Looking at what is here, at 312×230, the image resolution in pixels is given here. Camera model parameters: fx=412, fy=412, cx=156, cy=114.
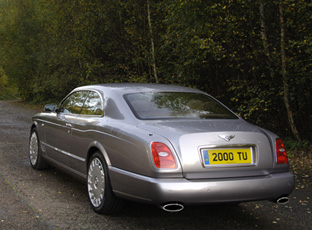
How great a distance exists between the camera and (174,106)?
480 cm

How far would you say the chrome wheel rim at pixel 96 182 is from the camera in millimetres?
4629

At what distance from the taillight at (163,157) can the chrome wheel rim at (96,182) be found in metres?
0.97

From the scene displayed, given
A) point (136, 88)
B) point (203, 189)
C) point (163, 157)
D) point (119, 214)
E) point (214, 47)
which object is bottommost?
point (119, 214)

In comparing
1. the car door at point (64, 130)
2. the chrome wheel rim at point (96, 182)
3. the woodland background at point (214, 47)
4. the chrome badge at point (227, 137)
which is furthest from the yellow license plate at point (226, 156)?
the woodland background at point (214, 47)

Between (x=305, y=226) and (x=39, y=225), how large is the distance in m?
2.79

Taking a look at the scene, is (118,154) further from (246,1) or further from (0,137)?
(0,137)

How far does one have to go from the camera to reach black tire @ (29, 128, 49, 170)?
7.05m

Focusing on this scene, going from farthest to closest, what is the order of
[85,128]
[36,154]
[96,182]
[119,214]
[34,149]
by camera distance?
[34,149] → [36,154] → [85,128] → [96,182] → [119,214]

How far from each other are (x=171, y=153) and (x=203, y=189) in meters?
0.44

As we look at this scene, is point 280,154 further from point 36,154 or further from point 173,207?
point 36,154

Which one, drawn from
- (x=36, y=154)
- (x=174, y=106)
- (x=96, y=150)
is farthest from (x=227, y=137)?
(x=36, y=154)

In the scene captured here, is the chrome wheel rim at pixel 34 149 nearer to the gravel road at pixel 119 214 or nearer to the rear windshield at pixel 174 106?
the gravel road at pixel 119 214

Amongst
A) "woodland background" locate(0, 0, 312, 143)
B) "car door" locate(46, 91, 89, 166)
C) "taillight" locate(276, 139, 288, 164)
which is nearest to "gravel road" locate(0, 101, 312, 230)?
"car door" locate(46, 91, 89, 166)

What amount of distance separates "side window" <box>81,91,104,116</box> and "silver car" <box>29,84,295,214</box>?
2 centimetres
